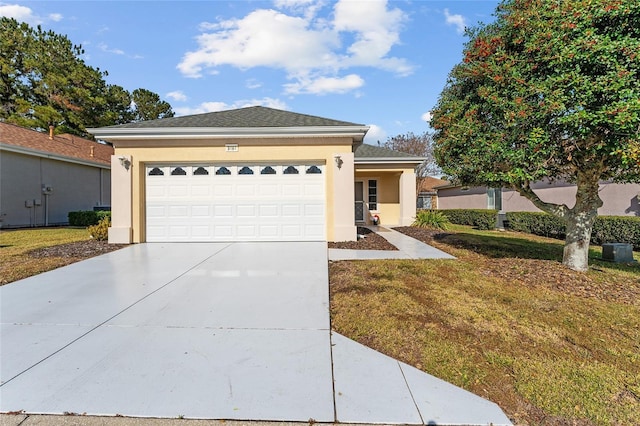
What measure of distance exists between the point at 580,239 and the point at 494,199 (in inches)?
541

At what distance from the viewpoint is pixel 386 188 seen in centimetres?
1586

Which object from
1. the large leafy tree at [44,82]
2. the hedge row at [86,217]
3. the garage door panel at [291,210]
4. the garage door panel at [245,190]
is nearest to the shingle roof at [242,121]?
the garage door panel at [245,190]

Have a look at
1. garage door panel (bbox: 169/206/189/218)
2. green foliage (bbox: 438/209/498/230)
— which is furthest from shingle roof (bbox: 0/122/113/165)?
green foliage (bbox: 438/209/498/230)

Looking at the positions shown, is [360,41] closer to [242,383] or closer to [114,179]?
[114,179]

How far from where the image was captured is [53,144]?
16.7 metres

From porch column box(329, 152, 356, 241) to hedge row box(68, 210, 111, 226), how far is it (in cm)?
1230

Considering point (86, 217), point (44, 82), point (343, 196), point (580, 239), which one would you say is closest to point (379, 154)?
point (343, 196)

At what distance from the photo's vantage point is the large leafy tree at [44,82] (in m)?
22.7

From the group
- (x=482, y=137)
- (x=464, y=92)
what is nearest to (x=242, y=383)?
(x=482, y=137)

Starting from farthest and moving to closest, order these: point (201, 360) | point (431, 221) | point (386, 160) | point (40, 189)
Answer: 1. point (40, 189)
2. point (386, 160)
3. point (431, 221)
4. point (201, 360)

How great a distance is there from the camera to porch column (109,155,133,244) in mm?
9070

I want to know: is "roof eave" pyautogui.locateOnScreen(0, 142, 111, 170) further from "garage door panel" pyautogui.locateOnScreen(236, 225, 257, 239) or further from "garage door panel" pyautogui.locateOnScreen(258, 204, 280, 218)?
"garage door panel" pyautogui.locateOnScreen(258, 204, 280, 218)

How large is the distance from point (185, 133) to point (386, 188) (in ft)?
33.7

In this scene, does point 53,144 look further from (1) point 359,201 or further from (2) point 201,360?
(2) point 201,360
